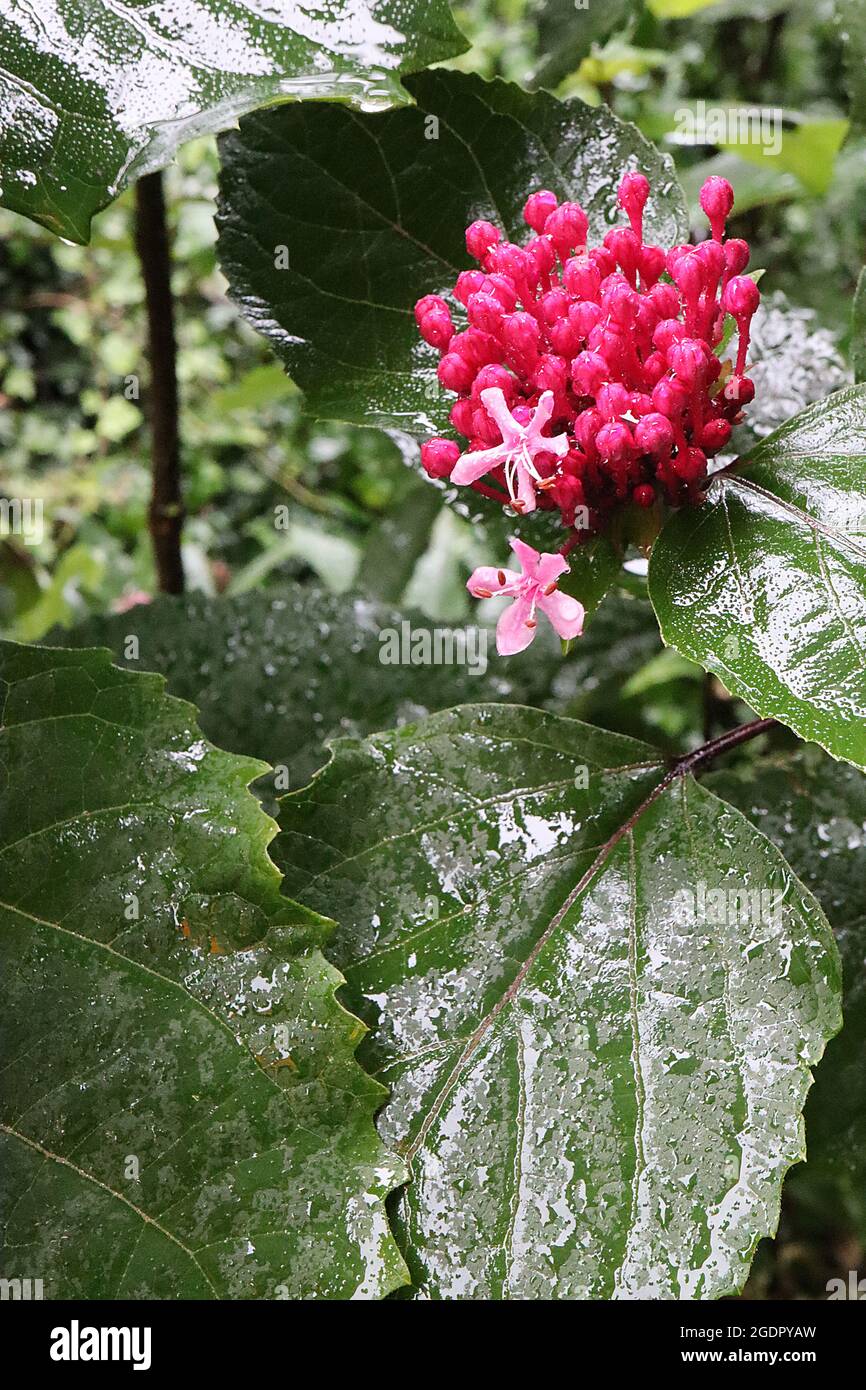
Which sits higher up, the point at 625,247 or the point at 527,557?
the point at 625,247

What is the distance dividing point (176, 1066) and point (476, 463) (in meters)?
0.35

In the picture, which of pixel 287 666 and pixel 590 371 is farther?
pixel 287 666

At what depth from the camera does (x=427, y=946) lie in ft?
2.18

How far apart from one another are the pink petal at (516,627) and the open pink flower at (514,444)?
2.4 inches

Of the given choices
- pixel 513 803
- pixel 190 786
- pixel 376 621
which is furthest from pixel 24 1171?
pixel 376 621

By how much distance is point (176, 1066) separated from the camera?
60 centimetres

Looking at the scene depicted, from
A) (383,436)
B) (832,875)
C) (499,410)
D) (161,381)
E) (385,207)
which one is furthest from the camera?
(383,436)

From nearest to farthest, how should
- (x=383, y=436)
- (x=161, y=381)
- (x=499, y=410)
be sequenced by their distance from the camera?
(x=499, y=410) → (x=161, y=381) → (x=383, y=436)

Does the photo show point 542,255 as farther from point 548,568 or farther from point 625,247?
point 548,568

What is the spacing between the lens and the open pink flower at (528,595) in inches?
23.9

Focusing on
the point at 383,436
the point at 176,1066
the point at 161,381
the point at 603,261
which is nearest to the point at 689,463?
the point at 603,261

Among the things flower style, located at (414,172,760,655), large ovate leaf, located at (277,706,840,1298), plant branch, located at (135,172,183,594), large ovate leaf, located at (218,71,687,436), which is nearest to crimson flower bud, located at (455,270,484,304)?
flower style, located at (414,172,760,655)
